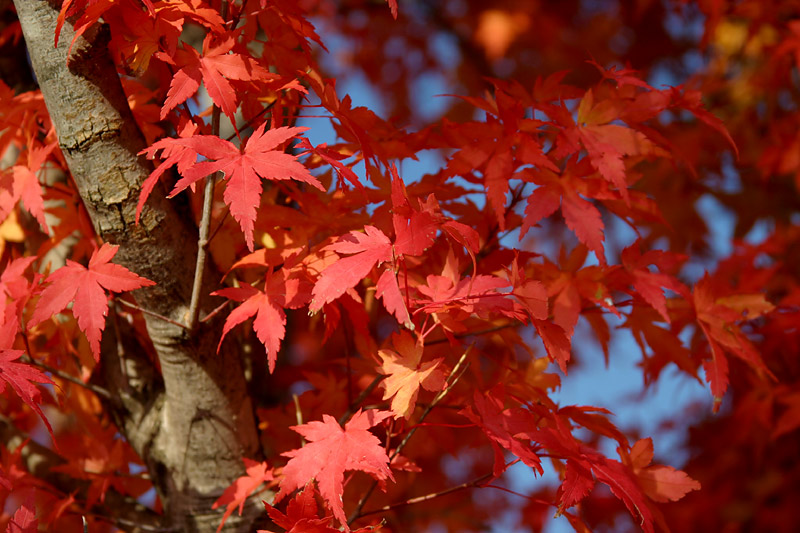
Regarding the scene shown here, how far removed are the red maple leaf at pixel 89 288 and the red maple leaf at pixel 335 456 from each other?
286mm

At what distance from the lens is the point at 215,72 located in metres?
0.82

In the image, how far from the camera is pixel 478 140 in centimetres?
101

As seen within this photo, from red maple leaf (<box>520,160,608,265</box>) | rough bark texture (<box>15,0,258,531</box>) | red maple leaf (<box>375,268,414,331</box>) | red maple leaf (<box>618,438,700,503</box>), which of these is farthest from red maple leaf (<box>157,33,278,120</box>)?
red maple leaf (<box>618,438,700,503</box>)

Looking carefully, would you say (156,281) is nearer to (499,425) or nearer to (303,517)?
(303,517)

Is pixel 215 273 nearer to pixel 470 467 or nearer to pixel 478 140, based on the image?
pixel 478 140

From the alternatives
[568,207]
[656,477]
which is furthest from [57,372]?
[656,477]

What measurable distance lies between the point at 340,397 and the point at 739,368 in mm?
1617

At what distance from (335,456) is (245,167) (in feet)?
1.20

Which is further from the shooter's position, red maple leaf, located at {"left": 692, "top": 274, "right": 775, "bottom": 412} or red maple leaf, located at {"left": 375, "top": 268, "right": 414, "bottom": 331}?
red maple leaf, located at {"left": 692, "top": 274, "right": 775, "bottom": 412}

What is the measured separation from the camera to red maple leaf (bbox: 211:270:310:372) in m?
0.84

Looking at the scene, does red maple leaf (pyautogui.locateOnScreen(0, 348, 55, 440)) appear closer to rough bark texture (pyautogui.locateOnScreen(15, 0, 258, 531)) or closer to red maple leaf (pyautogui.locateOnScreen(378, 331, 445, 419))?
rough bark texture (pyautogui.locateOnScreen(15, 0, 258, 531))

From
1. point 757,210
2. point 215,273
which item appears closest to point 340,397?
point 215,273

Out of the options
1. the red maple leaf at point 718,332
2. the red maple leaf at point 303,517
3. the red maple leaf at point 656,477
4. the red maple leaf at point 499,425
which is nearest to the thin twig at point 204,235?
the red maple leaf at point 303,517

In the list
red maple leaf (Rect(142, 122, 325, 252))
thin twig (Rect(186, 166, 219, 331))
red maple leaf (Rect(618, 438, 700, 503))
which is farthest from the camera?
red maple leaf (Rect(618, 438, 700, 503))
